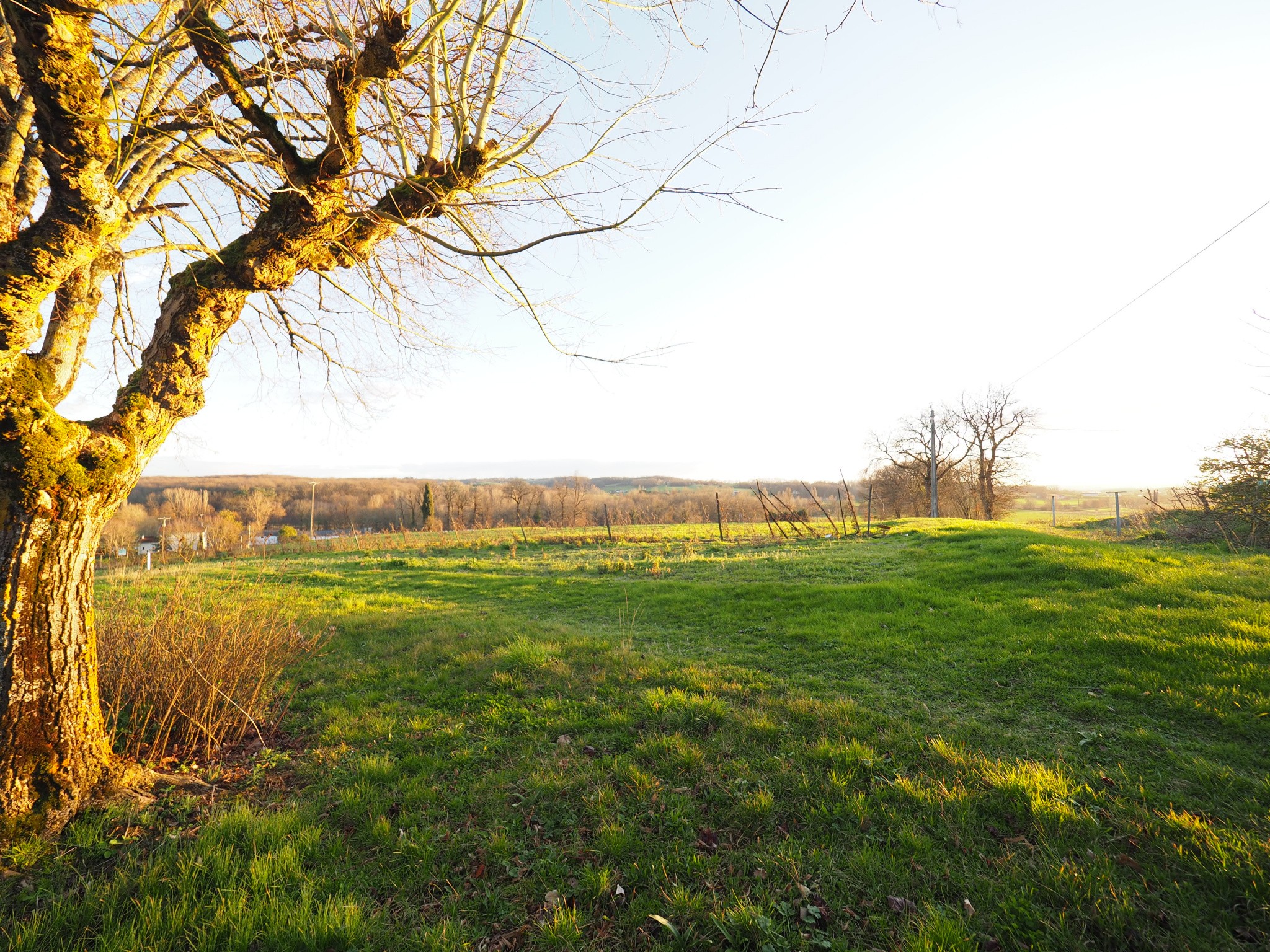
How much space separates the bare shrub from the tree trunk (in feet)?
2.87

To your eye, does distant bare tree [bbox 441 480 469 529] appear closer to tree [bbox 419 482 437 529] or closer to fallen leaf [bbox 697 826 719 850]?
tree [bbox 419 482 437 529]

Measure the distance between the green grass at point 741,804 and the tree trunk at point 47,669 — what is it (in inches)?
11.1

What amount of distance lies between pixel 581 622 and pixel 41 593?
651cm

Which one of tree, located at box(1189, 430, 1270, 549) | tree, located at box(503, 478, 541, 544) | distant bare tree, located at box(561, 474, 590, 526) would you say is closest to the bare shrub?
tree, located at box(1189, 430, 1270, 549)

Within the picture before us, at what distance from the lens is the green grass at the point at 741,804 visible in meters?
2.39

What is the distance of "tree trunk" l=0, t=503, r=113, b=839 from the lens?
109 inches

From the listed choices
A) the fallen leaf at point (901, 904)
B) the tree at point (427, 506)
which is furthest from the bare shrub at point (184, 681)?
the tree at point (427, 506)

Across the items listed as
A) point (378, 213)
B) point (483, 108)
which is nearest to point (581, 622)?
point (378, 213)

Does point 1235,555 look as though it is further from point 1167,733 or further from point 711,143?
point 711,143

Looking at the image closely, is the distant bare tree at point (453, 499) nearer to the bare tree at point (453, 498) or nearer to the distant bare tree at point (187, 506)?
the bare tree at point (453, 498)

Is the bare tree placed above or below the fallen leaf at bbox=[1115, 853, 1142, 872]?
above

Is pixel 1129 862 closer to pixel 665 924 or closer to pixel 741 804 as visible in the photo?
pixel 741 804

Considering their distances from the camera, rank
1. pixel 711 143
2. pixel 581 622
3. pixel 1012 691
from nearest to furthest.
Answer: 1. pixel 711 143
2. pixel 1012 691
3. pixel 581 622

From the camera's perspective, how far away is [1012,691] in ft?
16.8
